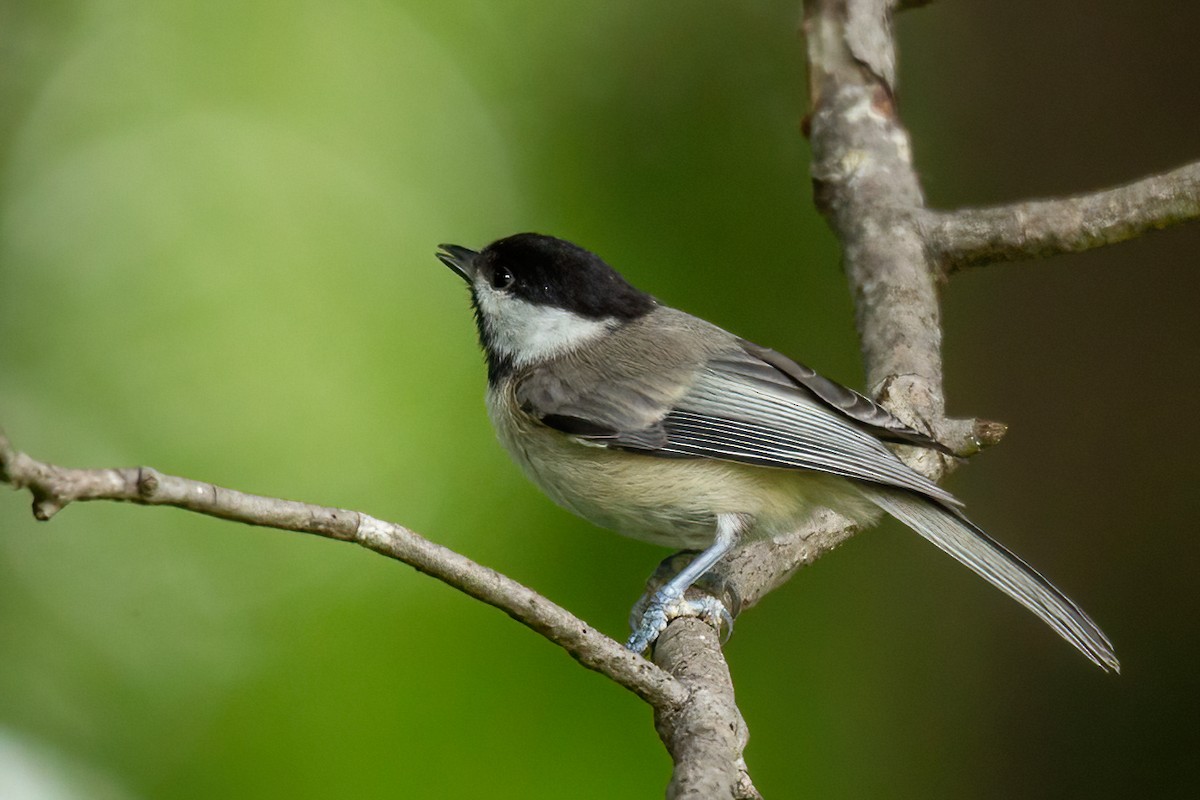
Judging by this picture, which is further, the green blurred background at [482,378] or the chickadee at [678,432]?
the green blurred background at [482,378]

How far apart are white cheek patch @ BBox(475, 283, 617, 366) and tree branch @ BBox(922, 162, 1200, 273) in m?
1.01

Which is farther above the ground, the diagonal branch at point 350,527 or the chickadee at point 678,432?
the chickadee at point 678,432

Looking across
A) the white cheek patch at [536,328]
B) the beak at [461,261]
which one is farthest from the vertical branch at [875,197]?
the beak at [461,261]

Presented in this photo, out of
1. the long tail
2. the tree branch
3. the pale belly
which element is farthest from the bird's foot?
the tree branch

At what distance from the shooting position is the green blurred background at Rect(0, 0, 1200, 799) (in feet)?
11.4

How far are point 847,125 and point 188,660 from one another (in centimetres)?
273

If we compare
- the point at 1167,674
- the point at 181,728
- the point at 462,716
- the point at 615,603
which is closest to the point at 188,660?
the point at 181,728

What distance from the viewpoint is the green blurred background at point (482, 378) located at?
11.4 ft

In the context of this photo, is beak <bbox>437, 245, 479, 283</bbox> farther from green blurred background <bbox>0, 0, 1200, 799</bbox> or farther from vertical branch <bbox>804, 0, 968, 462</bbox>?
vertical branch <bbox>804, 0, 968, 462</bbox>

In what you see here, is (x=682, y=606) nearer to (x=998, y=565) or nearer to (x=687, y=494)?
(x=687, y=494)

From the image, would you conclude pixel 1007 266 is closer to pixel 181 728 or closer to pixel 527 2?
pixel 527 2

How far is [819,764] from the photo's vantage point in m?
3.75

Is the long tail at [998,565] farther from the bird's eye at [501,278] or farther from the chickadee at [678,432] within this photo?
the bird's eye at [501,278]

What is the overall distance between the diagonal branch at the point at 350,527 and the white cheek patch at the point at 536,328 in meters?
1.35
